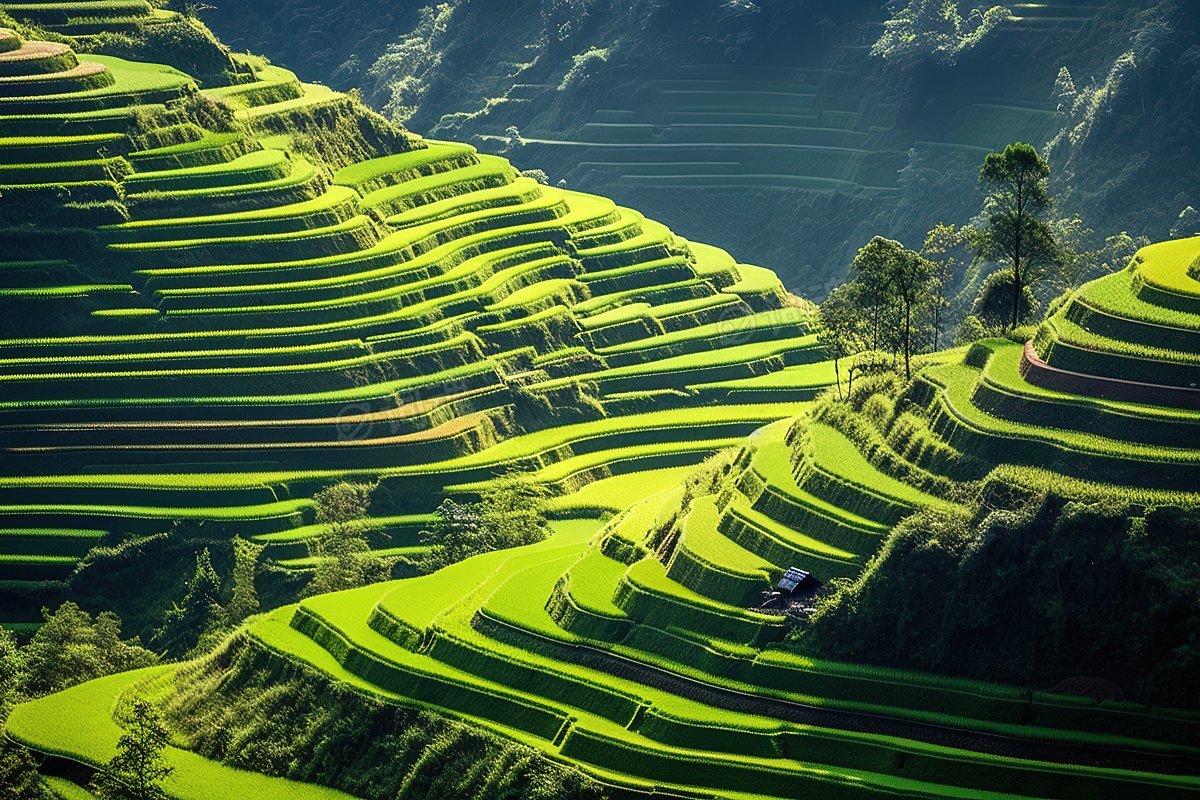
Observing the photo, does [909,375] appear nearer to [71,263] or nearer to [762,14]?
[71,263]

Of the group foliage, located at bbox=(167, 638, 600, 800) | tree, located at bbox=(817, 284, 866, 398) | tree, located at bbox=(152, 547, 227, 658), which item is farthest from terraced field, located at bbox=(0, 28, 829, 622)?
foliage, located at bbox=(167, 638, 600, 800)

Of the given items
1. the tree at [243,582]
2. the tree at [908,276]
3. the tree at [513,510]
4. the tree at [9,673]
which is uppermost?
the tree at [908,276]

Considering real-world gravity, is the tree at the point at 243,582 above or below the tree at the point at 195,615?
above

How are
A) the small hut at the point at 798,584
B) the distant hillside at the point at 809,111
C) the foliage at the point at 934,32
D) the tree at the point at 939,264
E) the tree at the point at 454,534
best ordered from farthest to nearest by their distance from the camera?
the foliage at the point at 934,32, the distant hillside at the point at 809,111, the tree at the point at 939,264, the tree at the point at 454,534, the small hut at the point at 798,584

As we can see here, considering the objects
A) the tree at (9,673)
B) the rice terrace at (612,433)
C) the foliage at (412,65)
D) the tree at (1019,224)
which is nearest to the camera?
the rice terrace at (612,433)

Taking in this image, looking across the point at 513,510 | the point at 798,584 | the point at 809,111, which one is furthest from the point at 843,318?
the point at 809,111

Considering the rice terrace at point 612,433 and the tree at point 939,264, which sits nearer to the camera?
the rice terrace at point 612,433

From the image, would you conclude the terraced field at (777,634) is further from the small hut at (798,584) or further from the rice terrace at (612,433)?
the small hut at (798,584)

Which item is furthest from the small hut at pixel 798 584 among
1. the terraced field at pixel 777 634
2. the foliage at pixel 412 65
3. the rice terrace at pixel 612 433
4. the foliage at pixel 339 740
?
the foliage at pixel 412 65
